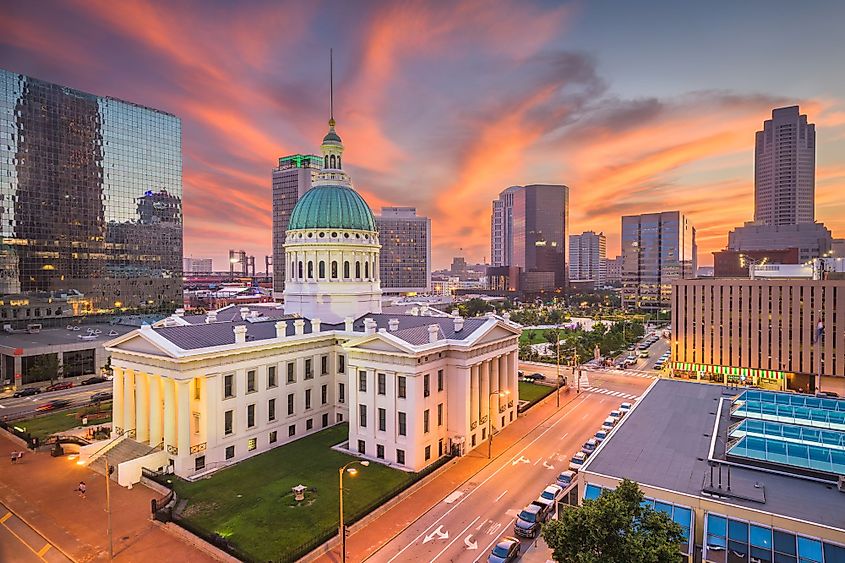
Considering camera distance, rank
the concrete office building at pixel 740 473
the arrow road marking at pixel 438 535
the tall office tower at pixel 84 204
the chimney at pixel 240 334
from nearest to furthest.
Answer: the concrete office building at pixel 740 473 → the arrow road marking at pixel 438 535 → the chimney at pixel 240 334 → the tall office tower at pixel 84 204

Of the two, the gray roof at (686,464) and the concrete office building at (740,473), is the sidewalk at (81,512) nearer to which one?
the gray roof at (686,464)

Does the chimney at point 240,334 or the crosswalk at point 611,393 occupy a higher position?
the chimney at point 240,334

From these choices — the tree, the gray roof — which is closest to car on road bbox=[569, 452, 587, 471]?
the gray roof

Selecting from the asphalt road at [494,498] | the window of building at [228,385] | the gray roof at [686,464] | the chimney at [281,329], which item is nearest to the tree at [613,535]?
the gray roof at [686,464]

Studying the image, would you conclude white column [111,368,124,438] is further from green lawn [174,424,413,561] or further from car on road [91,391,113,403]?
car on road [91,391,113,403]

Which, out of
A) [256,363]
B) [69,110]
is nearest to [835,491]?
[256,363]

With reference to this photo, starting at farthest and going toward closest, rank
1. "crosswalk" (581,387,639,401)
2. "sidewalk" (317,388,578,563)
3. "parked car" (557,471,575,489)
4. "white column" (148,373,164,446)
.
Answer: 1. "crosswalk" (581,387,639,401)
2. "white column" (148,373,164,446)
3. "parked car" (557,471,575,489)
4. "sidewalk" (317,388,578,563)

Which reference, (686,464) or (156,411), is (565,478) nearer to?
(686,464)
